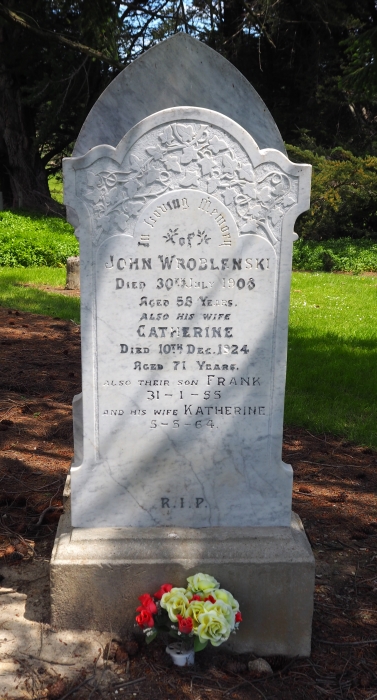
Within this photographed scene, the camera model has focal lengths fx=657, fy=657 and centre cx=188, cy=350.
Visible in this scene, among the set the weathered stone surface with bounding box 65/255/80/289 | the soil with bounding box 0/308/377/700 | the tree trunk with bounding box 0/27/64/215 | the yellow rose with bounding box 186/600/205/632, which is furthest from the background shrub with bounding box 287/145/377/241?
the yellow rose with bounding box 186/600/205/632

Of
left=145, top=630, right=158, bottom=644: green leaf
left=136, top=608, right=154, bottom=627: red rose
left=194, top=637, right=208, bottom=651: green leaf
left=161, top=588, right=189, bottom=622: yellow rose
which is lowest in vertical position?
left=145, top=630, right=158, bottom=644: green leaf

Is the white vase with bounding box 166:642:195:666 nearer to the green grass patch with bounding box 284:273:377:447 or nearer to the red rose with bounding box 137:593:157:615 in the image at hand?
the red rose with bounding box 137:593:157:615

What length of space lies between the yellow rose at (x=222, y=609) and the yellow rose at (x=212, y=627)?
23 millimetres

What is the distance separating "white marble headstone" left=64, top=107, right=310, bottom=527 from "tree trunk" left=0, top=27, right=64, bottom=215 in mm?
18060

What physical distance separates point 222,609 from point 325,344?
17.9 feet

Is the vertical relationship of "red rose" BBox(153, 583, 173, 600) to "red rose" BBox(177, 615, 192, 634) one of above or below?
above

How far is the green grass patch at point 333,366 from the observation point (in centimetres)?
551

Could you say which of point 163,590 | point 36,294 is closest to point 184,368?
point 163,590

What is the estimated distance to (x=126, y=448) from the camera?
294 cm

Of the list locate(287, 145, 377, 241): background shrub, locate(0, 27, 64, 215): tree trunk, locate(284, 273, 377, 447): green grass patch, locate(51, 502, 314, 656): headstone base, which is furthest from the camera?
locate(0, 27, 64, 215): tree trunk

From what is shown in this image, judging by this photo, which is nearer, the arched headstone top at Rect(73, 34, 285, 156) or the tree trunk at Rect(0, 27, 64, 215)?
the arched headstone top at Rect(73, 34, 285, 156)

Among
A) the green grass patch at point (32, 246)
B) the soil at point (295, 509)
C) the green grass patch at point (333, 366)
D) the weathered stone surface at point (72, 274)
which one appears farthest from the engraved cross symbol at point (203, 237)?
the green grass patch at point (32, 246)

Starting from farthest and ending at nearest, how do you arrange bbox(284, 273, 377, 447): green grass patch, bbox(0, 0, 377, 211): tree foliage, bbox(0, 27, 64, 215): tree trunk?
Answer: bbox(0, 27, 64, 215): tree trunk → bbox(0, 0, 377, 211): tree foliage → bbox(284, 273, 377, 447): green grass patch

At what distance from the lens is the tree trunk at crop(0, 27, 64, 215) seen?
20.1m
